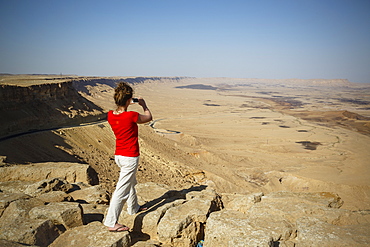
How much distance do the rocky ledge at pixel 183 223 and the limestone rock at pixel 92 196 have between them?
0.04 metres

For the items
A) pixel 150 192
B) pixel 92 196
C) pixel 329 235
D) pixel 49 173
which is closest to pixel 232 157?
pixel 49 173

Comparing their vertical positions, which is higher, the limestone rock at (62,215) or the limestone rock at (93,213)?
the limestone rock at (62,215)

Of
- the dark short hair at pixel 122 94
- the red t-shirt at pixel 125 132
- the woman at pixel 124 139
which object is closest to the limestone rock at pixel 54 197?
the woman at pixel 124 139

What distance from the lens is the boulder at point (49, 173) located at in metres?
8.01

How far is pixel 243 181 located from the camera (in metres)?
19.2

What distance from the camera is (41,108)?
83.8 ft

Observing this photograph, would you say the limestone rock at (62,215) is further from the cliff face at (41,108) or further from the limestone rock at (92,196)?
the cliff face at (41,108)

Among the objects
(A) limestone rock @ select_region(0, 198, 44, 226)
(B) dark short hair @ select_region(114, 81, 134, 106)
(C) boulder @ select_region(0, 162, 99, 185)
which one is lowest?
(C) boulder @ select_region(0, 162, 99, 185)

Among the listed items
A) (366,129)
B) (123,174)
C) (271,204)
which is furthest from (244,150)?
(366,129)

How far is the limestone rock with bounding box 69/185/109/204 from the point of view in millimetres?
6073

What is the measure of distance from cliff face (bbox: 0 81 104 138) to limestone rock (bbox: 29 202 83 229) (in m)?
17.2

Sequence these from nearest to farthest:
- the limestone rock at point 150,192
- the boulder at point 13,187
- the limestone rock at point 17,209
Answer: the limestone rock at point 17,209
the limestone rock at point 150,192
the boulder at point 13,187

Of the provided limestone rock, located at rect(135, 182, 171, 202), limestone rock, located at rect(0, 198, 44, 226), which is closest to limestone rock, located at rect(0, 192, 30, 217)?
limestone rock, located at rect(0, 198, 44, 226)

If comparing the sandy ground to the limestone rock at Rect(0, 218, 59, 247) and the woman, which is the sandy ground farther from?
the limestone rock at Rect(0, 218, 59, 247)
